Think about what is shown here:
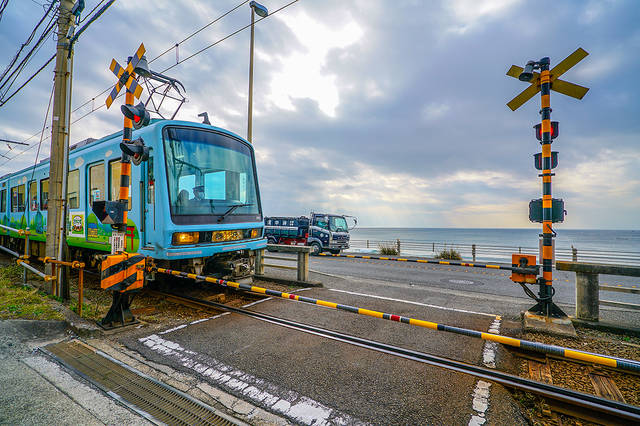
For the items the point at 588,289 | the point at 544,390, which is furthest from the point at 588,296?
the point at 544,390

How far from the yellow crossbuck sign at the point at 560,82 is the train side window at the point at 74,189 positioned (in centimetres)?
987

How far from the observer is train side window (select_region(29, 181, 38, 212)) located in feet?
33.2

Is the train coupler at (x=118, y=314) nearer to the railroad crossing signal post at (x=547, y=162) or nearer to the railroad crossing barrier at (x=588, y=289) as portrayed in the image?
the railroad crossing signal post at (x=547, y=162)

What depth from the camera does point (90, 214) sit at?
6.96m

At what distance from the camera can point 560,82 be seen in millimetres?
4898

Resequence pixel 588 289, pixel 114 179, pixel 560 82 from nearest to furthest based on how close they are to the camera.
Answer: pixel 588 289 → pixel 560 82 → pixel 114 179

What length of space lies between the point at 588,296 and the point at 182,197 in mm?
7044

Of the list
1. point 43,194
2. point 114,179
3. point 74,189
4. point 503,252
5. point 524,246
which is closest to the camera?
point 114,179

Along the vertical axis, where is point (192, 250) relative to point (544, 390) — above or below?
above

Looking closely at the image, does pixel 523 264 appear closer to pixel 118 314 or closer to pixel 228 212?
pixel 228 212

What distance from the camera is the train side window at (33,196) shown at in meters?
10.1

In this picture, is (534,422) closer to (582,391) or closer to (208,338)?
(582,391)

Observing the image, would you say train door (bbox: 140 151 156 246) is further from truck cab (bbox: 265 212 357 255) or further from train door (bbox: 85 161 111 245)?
truck cab (bbox: 265 212 357 255)

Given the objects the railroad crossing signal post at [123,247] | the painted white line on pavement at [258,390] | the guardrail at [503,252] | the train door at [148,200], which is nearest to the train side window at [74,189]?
the train door at [148,200]
